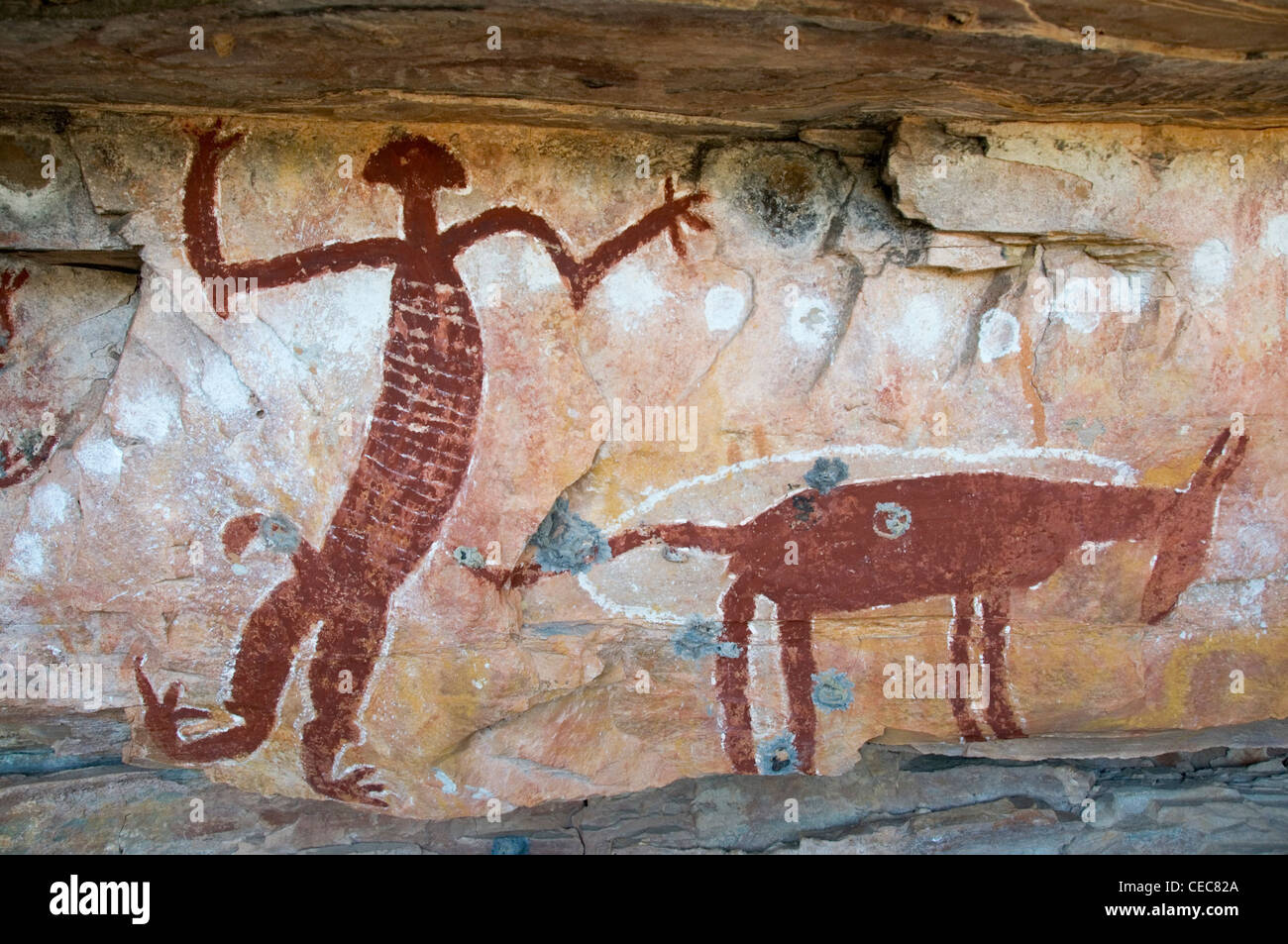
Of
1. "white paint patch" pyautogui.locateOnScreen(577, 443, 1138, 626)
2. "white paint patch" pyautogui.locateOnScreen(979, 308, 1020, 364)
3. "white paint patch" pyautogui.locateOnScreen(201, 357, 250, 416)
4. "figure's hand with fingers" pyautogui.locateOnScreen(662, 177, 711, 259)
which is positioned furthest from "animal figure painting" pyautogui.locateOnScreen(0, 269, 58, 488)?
"white paint patch" pyautogui.locateOnScreen(979, 308, 1020, 364)

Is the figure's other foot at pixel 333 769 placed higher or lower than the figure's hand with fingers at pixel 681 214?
lower

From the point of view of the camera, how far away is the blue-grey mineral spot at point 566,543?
267 centimetres

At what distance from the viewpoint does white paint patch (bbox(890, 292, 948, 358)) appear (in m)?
2.58

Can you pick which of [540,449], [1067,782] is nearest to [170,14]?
[540,449]

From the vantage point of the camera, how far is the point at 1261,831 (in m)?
3.19

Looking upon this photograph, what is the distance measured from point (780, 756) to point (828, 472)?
2.99ft

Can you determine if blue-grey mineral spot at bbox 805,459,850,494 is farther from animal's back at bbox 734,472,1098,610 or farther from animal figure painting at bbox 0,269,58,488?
animal figure painting at bbox 0,269,58,488

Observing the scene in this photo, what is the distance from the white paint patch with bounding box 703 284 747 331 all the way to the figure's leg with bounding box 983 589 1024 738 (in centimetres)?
108

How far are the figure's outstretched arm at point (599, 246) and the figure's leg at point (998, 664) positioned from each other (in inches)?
53.3

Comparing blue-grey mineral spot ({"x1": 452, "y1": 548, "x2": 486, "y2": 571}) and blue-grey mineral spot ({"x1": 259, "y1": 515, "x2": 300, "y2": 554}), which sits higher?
blue-grey mineral spot ({"x1": 259, "y1": 515, "x2": 300, "y2": 554})

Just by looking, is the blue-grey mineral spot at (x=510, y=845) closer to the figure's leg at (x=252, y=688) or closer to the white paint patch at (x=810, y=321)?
the figure's leg at (x=252, y=688)

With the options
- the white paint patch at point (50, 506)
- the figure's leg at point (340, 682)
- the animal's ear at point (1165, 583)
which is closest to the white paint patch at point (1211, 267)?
the animal's ear at point (1165, 583)

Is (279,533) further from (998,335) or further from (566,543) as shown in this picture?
(998,335)

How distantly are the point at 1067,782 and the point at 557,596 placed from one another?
2.04 meters
